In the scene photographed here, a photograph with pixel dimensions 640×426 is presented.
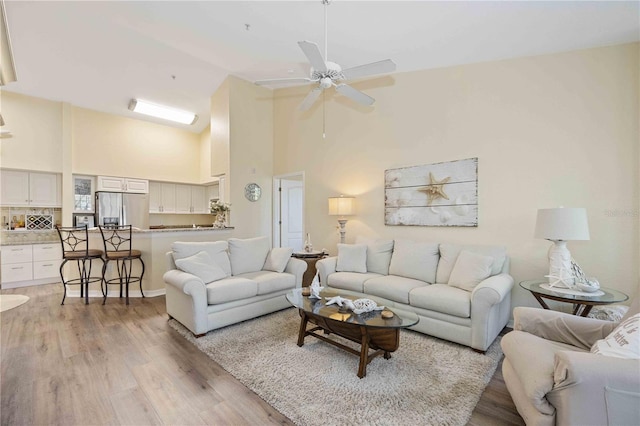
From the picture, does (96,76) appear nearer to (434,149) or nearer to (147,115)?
(147,115)

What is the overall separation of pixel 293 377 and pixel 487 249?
253 centimetres

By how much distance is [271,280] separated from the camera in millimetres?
3600

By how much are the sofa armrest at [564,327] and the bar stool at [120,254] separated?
4.79 metres

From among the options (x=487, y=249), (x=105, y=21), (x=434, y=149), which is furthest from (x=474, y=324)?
(x=105, y=21)

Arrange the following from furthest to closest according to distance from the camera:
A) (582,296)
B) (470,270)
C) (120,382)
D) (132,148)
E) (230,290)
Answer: (132,148), (230,290), (470,270), (582,296), (120,382)

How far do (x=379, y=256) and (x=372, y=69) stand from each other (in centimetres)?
241

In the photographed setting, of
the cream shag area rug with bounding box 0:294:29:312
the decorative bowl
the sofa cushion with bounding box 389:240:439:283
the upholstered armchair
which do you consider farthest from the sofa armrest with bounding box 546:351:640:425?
the cream shag area rug with bounding box 0:294:29:312

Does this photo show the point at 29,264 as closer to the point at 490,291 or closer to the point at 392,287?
the point at 392,287

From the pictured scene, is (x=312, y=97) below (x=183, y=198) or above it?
above

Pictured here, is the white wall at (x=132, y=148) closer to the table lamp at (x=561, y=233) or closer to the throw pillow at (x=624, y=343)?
the table lamp at (x=561, y=233)

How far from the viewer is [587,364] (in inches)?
→ 49.8

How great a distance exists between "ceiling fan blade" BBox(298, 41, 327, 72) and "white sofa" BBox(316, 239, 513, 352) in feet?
7.57

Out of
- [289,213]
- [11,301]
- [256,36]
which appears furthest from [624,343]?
[11,301]

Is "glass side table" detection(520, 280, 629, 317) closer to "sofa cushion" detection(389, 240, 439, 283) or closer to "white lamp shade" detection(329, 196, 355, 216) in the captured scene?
"sofa cushion" detection(389, 240, 439, 283)
